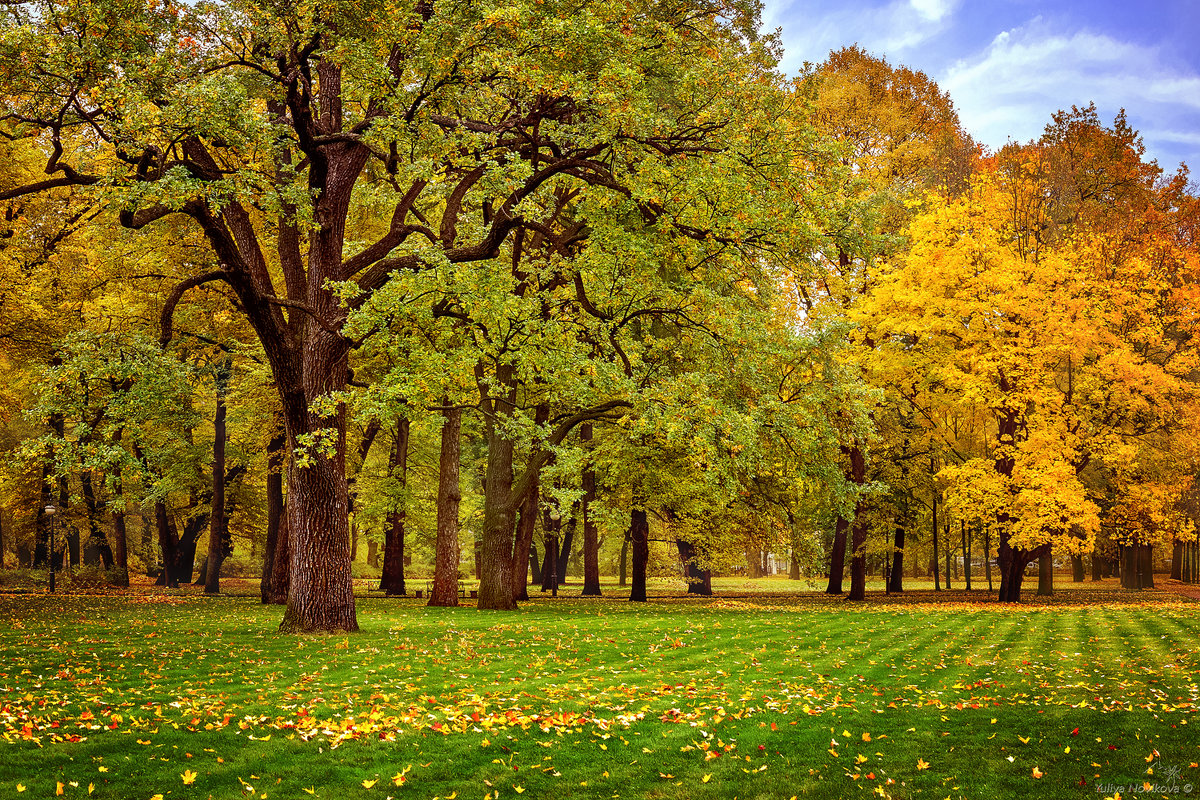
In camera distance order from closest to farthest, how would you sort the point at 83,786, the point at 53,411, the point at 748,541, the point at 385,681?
the point at 83,786 < the point at 385,681 < the point at 53,411 < the point at 748,541

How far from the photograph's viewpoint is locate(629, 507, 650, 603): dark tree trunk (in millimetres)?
31672

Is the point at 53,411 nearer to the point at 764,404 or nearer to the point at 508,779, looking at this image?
the point at 508,779

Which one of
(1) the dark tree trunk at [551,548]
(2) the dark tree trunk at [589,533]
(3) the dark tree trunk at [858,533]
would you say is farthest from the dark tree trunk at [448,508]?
(3) the dark tree trunk at [858,533]

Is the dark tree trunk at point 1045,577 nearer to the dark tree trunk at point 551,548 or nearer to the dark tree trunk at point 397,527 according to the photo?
the dark tree trunk at point 551,548

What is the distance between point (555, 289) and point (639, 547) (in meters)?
14.0

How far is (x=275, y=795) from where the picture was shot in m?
6.53

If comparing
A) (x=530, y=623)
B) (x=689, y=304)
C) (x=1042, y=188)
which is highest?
(x=1042, y=188)

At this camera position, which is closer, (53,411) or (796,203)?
(53,411)

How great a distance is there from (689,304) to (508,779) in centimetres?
1301

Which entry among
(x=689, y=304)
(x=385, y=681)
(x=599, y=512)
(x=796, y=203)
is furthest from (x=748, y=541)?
(x=385, y=681)

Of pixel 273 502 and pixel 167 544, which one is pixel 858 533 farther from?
pixel 167 544

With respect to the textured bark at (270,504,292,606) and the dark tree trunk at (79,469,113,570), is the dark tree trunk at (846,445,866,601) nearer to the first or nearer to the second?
the textured bark at (270,504,292,606)

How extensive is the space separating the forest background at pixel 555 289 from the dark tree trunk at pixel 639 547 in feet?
0.65

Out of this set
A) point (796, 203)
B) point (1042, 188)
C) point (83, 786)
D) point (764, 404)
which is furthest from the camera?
point (1042, 188)
